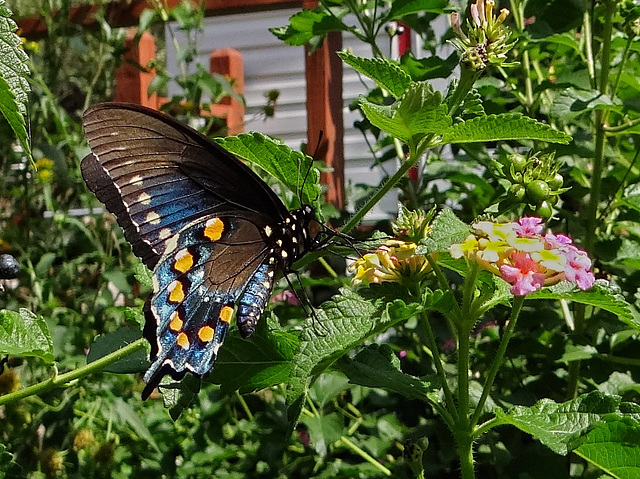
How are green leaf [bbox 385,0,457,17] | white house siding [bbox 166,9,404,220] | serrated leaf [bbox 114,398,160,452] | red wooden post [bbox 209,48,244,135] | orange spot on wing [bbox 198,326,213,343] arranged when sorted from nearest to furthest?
orange spot on wing [bbox 198,326,213,343] < green leaf [bbox 385,0,457,17] < serrated leaf [bbox 114,398,160,452] < red wooden post [bbox 209,48,244,135] < white house siding [bbox 166,9,404,220]

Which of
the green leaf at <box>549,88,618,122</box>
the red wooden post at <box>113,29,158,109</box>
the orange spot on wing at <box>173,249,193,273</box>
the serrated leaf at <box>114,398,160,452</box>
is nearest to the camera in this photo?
the orange spot on wing at <box>173,249,193,273</box>

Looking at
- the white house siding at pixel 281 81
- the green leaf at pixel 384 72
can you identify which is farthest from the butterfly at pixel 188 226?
the white house siding at pixel 281 81

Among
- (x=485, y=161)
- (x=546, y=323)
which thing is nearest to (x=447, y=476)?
(x=546, y=323)

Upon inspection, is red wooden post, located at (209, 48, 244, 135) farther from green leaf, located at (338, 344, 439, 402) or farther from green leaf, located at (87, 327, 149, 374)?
green leaf, located at (338, 344, 439, 402)

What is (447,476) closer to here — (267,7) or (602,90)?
(602,90)

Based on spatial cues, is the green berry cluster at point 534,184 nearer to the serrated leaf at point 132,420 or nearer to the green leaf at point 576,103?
the green leaf at point 576,103

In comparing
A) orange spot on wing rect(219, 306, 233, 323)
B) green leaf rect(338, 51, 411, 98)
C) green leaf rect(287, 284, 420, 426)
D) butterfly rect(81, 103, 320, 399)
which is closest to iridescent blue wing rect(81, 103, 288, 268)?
butterfly rect(81, 103, 320, 399)
